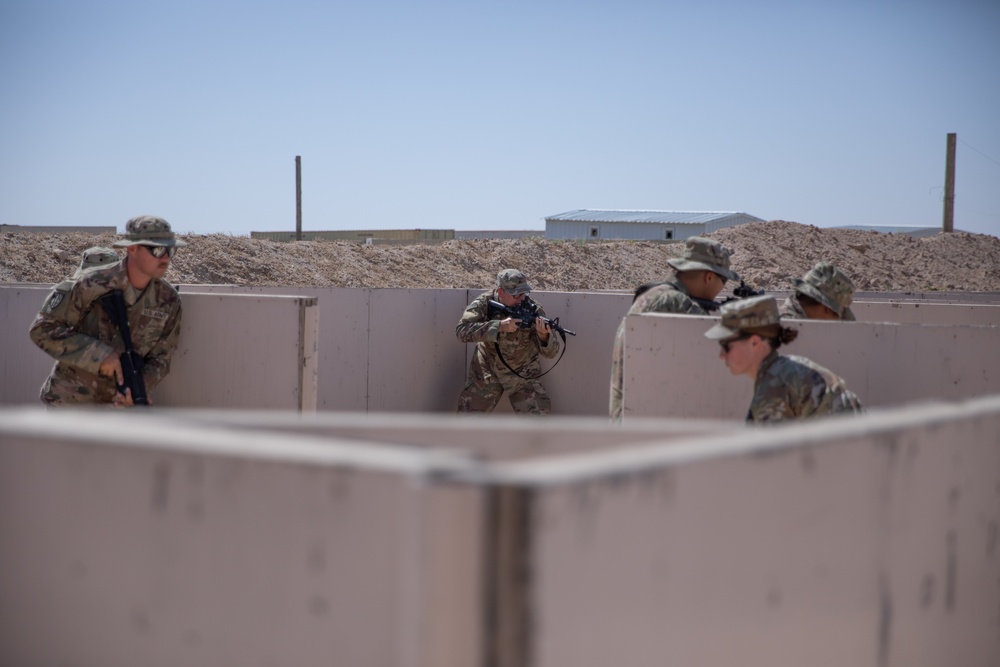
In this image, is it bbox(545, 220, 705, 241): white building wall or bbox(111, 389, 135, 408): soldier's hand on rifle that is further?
bbox(545, 220, 705, 241): white building wall

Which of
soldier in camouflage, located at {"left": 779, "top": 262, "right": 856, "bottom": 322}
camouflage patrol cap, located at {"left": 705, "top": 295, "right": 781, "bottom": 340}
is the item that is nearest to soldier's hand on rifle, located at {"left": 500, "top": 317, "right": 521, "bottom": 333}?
soldier in camouflage, located at {"left": 779, "top": 262, "right": 856, "bottom": 322}

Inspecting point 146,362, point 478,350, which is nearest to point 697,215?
point 478,350

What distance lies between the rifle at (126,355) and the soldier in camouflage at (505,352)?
426cm

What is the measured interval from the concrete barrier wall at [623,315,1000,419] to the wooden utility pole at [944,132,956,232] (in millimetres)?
26144

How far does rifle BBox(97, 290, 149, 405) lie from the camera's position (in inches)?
231

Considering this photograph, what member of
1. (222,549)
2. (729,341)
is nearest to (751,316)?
(729,341)

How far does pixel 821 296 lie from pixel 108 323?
3.90 metres

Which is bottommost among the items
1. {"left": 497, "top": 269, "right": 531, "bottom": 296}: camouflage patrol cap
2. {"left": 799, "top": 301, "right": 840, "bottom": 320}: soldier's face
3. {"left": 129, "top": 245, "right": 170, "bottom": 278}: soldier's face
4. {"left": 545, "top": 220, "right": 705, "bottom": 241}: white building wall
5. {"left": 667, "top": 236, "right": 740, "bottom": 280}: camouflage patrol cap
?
{"left": 799, "top": 301, "right": 840, "bottom": 320}: soldier's face

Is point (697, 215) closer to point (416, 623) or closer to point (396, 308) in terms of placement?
point (396, 308)

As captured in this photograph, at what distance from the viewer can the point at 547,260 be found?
26859 millimetres

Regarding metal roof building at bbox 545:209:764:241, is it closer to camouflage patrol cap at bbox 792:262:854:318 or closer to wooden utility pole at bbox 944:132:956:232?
wooden utility pole at bbox 944:132:956:232

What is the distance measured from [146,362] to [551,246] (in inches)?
861

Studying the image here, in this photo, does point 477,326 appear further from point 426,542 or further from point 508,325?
point 426,542

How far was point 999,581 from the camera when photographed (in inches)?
125
